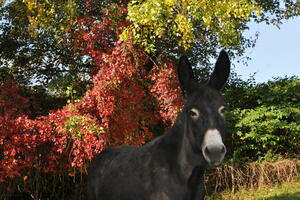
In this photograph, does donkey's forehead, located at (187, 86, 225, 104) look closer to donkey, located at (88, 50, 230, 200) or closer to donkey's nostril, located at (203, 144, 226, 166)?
donkey, located at (88, 50, 230, 200)

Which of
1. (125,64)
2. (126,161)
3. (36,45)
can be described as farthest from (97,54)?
(126,161)

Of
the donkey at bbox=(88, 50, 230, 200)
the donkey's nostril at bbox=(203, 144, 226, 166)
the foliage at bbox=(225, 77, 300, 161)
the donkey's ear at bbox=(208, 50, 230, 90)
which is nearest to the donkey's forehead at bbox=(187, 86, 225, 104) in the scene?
the donkey at bbox=(88, 50, 230, 200)

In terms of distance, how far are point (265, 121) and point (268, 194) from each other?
2.80 metres

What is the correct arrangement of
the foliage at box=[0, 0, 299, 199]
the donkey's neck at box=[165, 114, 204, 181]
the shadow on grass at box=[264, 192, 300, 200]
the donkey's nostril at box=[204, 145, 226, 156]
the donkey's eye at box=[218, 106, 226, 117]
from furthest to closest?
1. the shadow on grass at box=[264, 192, 300, 200]
2. the foliage at box=[0, 0, 299, 199]
3. the donkey's neck at box=[165, 114, 204, 181]
4. the donkey's eye at box=[218, 106, 226, 117]
5. the donkey's nostril at box=[204, 145, 226, 156]

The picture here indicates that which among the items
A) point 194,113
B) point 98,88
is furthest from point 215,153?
point 98,88

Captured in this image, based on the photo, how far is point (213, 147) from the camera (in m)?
3.06

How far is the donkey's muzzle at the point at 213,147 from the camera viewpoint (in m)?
3.06

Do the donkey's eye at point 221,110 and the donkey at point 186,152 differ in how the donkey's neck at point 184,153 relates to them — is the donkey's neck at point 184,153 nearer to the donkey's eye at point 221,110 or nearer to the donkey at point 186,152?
the donkey at point 186,152

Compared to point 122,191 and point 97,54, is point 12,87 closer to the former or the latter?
point 97,54

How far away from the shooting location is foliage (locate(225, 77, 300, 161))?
504 inches

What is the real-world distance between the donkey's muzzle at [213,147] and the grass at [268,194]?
8120mm

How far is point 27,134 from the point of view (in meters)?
7.78

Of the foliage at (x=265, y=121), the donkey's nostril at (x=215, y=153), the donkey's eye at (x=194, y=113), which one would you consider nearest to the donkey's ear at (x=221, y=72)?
the donkey's eye at (x=194, y=113)

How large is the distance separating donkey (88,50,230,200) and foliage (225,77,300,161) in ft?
29.4
